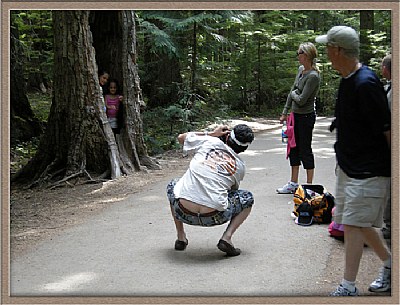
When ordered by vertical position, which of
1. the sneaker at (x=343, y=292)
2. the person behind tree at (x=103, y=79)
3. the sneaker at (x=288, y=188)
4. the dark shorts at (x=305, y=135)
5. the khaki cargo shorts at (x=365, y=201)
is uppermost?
the person behind tree at (x=103, y=79)

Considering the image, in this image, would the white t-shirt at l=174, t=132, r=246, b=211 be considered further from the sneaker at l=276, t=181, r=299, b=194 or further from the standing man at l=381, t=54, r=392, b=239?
the sneaker at l=276, t=181, r=299, b=194

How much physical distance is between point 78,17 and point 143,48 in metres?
5.21

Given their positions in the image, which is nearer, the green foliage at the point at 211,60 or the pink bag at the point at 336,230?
the pink bag at the point at 336,230

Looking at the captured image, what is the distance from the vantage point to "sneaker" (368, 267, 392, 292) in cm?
305

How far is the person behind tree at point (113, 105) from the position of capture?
7.64 metres

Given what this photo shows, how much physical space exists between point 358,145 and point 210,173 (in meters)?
1.21

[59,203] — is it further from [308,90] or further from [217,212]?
[308,90]

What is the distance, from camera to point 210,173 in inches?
147

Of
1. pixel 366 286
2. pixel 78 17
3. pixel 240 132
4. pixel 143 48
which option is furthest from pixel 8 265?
pixel 143 48

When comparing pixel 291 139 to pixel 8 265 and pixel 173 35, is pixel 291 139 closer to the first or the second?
pixel 8 265

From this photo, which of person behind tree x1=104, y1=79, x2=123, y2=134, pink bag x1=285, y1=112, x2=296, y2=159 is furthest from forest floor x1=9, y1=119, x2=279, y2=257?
pink bag x1=285, y1=112, x2=296, y2=159

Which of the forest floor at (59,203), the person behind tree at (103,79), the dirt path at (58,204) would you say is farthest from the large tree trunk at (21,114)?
the dirt path at (58,204)

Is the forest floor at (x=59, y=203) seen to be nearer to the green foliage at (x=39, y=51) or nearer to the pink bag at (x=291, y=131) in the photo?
the pink bag at (x=291, y=131)

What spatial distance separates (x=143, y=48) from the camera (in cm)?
1180
